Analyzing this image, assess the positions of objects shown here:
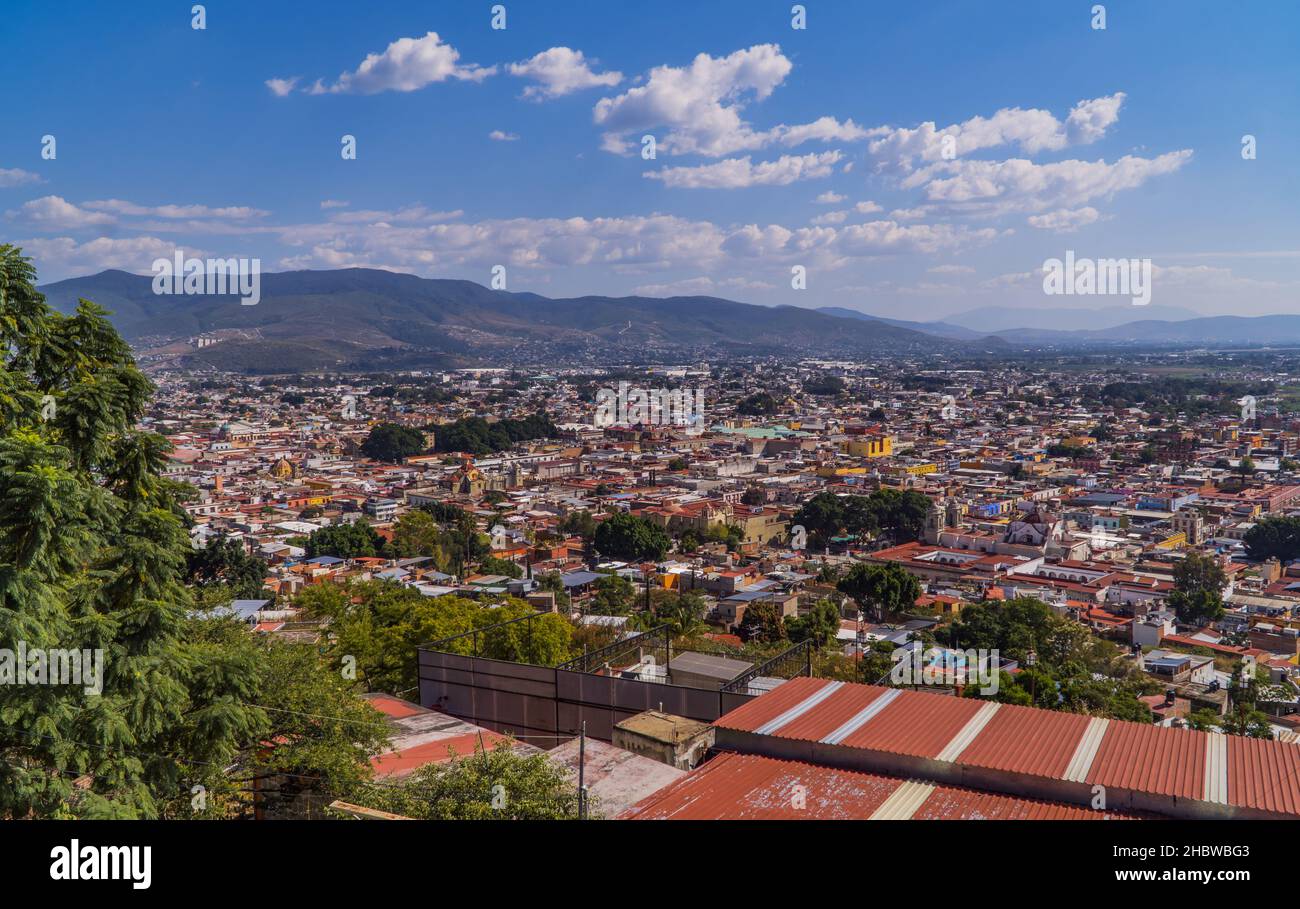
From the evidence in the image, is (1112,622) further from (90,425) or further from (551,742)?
(90,425)

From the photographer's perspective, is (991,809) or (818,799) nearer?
(991,809)

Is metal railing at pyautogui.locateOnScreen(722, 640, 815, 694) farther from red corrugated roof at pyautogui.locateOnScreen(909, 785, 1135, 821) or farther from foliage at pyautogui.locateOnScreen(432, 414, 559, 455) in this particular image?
foliage at pyautogui.locateOnScreen(432, 414, 559, 455)

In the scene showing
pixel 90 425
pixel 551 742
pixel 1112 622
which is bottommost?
pixel 1112 622

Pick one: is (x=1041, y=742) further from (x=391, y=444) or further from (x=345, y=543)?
(x=391, y=444)

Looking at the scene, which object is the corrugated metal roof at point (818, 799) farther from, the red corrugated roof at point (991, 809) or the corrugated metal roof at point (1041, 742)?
the corrugated metal roof at point (1041, 742)

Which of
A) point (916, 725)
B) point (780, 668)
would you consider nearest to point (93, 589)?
point (916, 725)

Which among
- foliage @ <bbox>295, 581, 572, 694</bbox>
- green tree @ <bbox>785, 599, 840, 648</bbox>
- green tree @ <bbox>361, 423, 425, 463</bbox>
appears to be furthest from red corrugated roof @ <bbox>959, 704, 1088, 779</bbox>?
green tree @ <bbox>361, 423, 425, 463</bbox>
